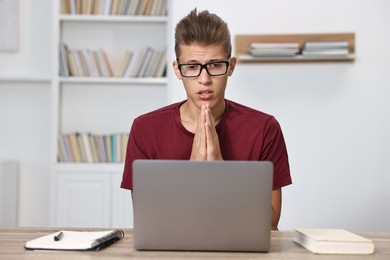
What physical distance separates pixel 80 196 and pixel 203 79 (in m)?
2.40

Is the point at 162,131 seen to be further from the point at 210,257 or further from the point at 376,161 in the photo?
the point at 376,161

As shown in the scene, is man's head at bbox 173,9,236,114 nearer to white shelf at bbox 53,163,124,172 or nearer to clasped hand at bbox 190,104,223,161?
clasped hand at bbox 190,104,223,161

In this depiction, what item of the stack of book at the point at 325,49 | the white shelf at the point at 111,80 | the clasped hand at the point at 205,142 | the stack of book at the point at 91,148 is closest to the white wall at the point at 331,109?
the stack of book at the point at 325,49

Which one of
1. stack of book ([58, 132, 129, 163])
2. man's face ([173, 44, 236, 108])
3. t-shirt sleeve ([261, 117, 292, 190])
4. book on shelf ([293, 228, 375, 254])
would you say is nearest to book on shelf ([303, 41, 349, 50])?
stack of book ([58, 132, 129, 163])

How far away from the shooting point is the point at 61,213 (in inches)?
167

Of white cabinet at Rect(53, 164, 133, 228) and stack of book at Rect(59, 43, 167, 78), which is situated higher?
stack of book at Rect(59, 43, 167, 78)

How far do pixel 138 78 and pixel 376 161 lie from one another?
66.4 inches

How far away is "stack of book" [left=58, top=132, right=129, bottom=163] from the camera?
4301mm

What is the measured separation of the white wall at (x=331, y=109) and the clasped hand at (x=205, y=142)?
175 centimetres

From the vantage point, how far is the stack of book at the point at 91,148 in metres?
4.30

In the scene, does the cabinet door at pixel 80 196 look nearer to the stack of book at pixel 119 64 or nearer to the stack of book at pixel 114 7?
the stack of book at pixel 119 64

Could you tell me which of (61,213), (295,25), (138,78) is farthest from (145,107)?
(295,25)

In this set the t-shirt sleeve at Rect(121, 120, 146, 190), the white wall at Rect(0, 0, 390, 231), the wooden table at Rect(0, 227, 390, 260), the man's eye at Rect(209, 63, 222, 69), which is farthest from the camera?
the white wall at Rect(0, 0, 390, 231)

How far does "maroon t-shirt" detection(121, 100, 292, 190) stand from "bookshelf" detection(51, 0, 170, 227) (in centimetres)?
197
